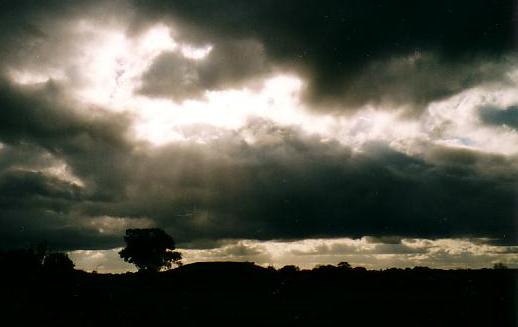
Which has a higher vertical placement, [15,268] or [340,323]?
[15,268]

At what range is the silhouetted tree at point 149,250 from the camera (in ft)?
325

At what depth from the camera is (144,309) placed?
42.9m

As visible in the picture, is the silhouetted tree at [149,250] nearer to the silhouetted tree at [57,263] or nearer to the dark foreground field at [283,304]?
the dark foreground field at [283,304]

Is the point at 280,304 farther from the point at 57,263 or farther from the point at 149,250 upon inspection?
the point at 149,250

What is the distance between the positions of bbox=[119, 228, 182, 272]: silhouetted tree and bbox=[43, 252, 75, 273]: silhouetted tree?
54402 mm

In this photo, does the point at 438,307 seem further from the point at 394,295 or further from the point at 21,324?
the point at 21,324

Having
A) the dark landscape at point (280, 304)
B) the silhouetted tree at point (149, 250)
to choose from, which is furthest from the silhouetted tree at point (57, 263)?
the silhouetted tree at point (149, 250)

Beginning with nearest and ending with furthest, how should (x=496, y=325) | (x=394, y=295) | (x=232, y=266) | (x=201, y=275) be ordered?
(x=496, y=325) < (x=394, y=295) < (x=201, y=275) < (x=232, y=266)

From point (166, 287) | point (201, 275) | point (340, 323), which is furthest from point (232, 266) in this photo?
point (340, 323)

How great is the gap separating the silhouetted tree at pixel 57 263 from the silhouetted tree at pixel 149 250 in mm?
54402

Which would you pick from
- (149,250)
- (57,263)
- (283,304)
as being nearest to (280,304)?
(283,304)

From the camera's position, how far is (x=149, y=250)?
99.5 meters

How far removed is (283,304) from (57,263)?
24.7 m

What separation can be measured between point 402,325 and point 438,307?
350 inches
